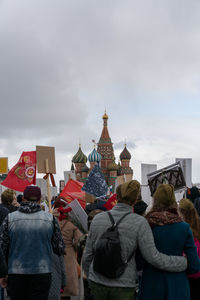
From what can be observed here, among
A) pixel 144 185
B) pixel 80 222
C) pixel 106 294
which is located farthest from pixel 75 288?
pixel 144 185

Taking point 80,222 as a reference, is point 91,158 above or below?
above

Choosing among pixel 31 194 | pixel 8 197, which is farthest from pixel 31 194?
pixel 8 197

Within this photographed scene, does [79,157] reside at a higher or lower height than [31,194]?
higher

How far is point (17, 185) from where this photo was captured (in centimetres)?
1014

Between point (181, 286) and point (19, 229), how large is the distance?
1.61 metres

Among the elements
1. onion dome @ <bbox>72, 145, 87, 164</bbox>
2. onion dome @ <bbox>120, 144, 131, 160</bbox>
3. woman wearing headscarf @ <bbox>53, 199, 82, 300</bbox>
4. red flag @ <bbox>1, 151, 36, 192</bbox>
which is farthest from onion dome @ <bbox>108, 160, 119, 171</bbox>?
woman wearing headscarf @ <bbox>53, 199, 82, 300</bbox>

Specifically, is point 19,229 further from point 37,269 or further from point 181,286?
point 181,286

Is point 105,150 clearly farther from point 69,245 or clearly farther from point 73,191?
point 69,245

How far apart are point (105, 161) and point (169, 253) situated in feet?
201

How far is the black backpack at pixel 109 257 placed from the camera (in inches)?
120

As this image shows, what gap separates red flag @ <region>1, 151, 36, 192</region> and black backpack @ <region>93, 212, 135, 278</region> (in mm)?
7217

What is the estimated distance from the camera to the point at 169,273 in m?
3.22

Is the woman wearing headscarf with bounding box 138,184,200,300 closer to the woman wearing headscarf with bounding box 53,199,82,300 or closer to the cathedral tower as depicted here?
the woman wearing headscarf with bounding box 53,199,82,300

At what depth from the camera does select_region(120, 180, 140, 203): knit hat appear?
3346mm
